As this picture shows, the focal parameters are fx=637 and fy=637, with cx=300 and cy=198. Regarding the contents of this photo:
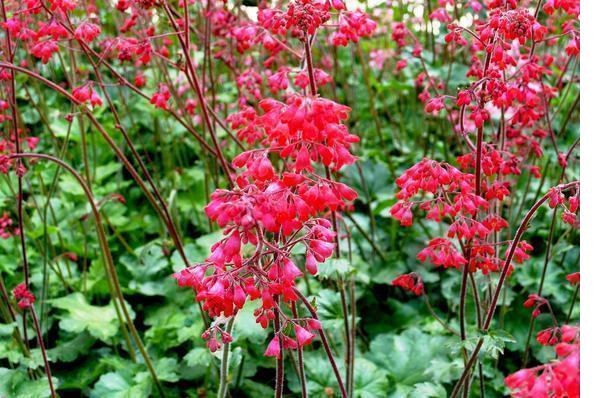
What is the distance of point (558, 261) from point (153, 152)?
312 cm

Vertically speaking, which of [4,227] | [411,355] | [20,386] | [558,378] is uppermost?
[558,378]

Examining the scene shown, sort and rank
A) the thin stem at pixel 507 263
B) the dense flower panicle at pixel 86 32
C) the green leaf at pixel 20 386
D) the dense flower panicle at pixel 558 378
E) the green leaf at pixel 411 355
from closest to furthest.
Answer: the dense flower panicle at pixel 558 378 < the thin stem at pixel 507 263 < the dense flower panicle at pixel 86 32 < the green leaf at pixel 20 386 < the green leaf at pixel 411 355

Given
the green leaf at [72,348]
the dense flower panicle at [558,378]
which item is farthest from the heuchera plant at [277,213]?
the green leaf at [72,348]

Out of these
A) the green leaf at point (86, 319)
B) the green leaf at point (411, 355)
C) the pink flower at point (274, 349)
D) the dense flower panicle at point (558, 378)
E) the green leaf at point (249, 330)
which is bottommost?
the green leaf at point (411, 355)

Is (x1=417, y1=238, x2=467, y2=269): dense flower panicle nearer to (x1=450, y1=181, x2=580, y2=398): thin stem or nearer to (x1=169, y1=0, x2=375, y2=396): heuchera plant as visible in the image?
(x1=450, y1=181, x2=580, y2=398): thin stem

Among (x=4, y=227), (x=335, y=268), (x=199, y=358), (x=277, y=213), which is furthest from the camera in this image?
(x=4, y=227)

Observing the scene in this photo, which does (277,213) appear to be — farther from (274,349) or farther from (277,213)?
(274,349)


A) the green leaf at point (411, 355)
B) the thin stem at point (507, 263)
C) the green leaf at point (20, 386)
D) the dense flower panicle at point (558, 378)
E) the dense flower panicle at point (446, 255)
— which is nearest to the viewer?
the dense flower panicle at point (558, 378)

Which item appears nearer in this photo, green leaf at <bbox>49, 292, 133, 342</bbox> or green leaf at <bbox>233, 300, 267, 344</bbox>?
green leaf at <bbox>233, 300, 267, 344</bbox>

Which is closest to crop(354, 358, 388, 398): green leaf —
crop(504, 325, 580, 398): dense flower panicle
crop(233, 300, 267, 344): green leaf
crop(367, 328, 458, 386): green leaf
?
crop(367, 328, 458, 386): green leaf

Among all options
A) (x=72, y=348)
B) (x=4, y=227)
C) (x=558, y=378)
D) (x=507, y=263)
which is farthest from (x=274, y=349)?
(x=4, y=227)

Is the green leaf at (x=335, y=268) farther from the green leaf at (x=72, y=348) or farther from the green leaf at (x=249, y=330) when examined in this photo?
the green leaf at (x=72, y=348)

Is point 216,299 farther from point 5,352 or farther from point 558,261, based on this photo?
point 558,261

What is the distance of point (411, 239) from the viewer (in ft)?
13.4
